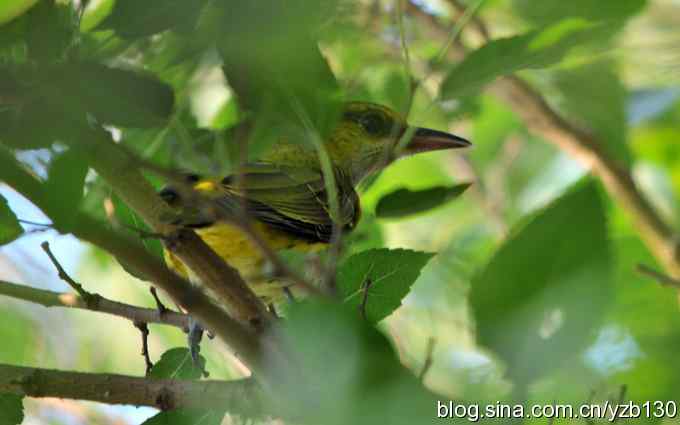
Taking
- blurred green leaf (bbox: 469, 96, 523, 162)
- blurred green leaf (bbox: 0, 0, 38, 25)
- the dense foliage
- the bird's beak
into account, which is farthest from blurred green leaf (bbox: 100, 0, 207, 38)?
blurred green leaf (bbox: 469, 96, 523, 162)

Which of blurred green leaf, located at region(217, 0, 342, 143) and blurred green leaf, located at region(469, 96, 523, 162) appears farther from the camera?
blurred green leaf, located at region(469, 96, 523, 162)

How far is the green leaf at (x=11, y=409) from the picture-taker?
4.71 feet

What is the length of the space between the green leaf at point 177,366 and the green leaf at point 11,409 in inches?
8.3

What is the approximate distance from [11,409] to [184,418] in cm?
24

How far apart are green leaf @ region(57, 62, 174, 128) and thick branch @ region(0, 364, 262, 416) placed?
507mm

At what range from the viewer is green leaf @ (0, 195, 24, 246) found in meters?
1.08

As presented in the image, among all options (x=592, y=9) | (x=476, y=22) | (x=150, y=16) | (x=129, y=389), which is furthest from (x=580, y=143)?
(x=150, y=16)

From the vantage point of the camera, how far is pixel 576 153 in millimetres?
3117

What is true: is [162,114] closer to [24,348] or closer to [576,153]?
[24,348]

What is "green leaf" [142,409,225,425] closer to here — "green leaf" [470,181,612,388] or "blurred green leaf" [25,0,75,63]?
"blurred green leaf" [25,0,75,63]

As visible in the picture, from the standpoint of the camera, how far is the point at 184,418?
4.80 ft

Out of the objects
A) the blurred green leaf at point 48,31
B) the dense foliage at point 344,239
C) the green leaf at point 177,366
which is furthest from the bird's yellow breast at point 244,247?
the blurred green leaf at point 48,31

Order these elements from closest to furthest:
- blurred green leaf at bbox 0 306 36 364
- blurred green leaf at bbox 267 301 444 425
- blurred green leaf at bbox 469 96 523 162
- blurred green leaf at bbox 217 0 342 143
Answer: blurred green leaf at bbox 267 301 444 425 < blurred green leaf at bbox 217 0 342 143 < blurred green leaf at bbox 0 306 36 364 < blurred green leaf at bbox 469 96 523 162

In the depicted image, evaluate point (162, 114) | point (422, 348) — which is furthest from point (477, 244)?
point (162, 114)
